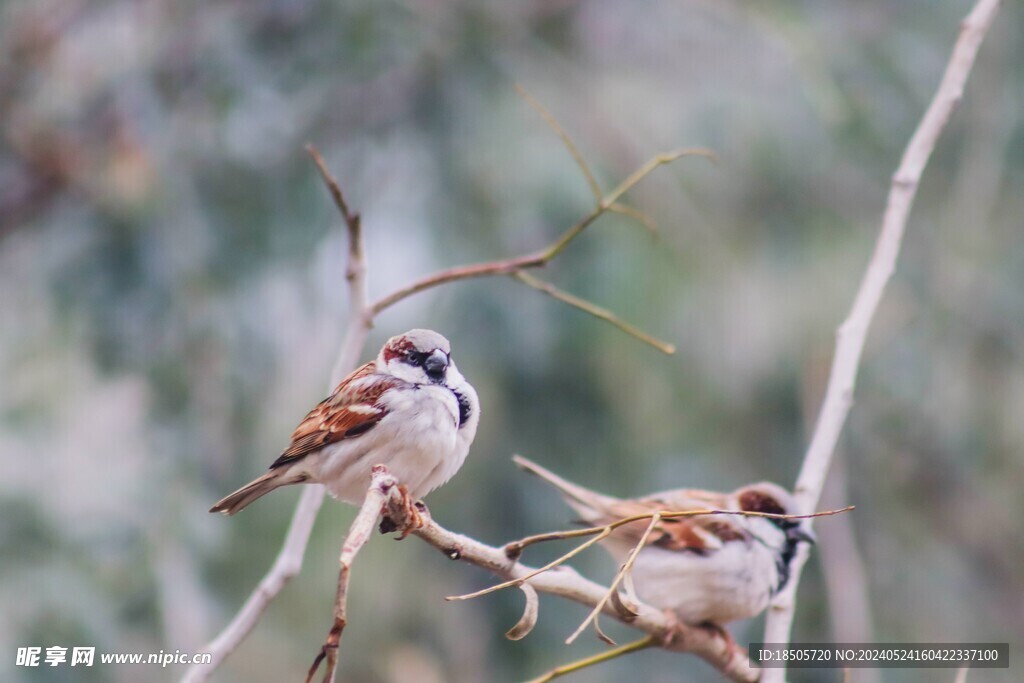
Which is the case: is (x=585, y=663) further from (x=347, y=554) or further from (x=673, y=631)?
(x=347, y=554)

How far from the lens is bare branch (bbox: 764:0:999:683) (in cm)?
203

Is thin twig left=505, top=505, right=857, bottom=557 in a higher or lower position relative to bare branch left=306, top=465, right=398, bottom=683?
lower

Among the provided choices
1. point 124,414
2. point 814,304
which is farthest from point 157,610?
point 814,304

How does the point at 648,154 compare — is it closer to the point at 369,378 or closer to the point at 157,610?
the point at 157,610

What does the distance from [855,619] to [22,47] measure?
14.8 ft

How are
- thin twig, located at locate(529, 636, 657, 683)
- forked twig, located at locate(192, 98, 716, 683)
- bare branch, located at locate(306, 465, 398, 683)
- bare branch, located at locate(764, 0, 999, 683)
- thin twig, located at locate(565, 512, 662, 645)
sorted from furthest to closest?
bare branch, located at locate(764, 0, 999, 683) < forked twig, located at locate(192, 98, 716, 683) < thin twig, located at locate(529, 636, 657, 683) < thin twig, located at locate(565, 512, 662, 645) < bare branch, located at locate(306, 465, 398, 683)

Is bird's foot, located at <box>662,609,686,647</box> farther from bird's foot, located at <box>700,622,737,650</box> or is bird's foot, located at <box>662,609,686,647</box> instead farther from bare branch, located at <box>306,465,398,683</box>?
bare branch, located at <box>306,465,398,683</box>

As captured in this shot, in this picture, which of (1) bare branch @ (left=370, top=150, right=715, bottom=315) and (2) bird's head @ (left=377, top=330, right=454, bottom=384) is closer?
(2) bird's head @ (left=377, top=330, right=454, bottom=384)

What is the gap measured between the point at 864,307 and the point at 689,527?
97 cm

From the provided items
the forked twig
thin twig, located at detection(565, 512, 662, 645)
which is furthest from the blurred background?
thin twig, located at detection(565, 512, 662, 645)

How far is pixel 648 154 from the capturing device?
5945 millimetres

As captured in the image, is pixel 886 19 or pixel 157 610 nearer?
pixel 157 610

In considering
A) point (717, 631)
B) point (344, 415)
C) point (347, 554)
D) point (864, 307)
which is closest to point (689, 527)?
point (717, 631)

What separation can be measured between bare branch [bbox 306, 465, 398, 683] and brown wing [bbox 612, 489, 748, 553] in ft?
5.12
